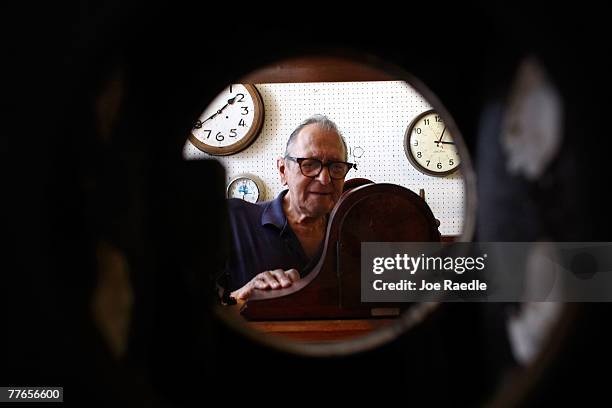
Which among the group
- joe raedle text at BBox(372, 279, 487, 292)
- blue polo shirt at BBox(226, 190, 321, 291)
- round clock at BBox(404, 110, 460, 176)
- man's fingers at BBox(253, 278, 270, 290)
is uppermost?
round clock at BBox(404, 110, 460, 176)

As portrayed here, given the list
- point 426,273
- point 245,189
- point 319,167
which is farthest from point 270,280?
point 245,189

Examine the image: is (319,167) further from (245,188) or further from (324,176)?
(245,188)

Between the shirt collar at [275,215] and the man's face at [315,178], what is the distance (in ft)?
0.16

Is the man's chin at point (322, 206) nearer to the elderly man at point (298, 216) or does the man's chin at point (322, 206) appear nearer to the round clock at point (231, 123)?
the elderly man at point (298, 216)

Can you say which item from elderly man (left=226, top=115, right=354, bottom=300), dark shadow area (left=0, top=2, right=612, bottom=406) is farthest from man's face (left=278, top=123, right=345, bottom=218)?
dark shadow area (left=0, top=2, right=612, bottom=406)

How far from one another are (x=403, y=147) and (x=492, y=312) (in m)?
2.06

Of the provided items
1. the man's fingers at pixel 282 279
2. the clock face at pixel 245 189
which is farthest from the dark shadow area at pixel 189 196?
the clock face at pixel 245 189

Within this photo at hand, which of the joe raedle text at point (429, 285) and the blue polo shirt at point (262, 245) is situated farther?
the blue polo shirt at point (262, 245)

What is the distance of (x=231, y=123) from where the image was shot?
2539 millimetres

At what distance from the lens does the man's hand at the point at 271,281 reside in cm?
154

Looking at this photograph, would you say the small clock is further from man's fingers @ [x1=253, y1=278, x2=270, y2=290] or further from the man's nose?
man's fingers @ [x1=253, y1=278, x2=270, y2=290]

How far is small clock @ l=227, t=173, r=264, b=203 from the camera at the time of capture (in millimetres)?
2518

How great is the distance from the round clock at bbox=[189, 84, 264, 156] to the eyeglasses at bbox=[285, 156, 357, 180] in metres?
0.68

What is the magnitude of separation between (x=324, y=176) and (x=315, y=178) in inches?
1.3
